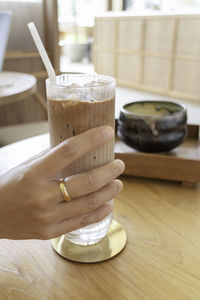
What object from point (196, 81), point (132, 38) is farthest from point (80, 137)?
point (132, 38)

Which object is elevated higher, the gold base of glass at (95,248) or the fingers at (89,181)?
the fingers at (89,181)

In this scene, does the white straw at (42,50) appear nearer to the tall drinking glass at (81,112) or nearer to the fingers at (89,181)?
the tall drinking glass at (81,112)

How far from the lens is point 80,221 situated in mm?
513

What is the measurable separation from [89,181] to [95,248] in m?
0.18

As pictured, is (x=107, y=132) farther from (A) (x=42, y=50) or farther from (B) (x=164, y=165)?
(B) (x=164, y=165)

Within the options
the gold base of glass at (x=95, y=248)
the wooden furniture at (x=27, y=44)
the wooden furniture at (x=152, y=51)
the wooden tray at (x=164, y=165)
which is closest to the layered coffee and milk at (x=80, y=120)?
the gold base of glass at (x=95, y=248)

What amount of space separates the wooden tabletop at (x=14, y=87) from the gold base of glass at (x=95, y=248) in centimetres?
106

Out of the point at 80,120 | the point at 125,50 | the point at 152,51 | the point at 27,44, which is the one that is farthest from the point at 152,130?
the point at 125,50

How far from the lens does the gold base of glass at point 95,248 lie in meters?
0.55

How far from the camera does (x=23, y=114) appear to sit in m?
3.16

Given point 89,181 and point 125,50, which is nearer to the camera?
point 89,181

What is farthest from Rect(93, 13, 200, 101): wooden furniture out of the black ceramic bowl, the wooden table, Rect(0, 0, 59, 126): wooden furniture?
the wooden table

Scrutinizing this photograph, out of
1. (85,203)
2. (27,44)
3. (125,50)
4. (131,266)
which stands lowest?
(131,266)

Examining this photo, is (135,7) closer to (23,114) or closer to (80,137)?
(23,114)
